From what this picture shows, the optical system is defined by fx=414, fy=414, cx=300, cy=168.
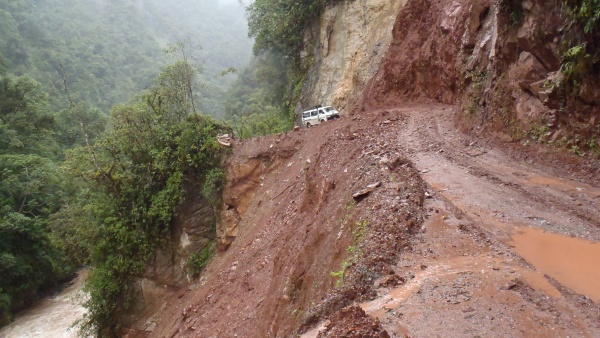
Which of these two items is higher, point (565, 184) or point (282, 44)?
point (282, 44)

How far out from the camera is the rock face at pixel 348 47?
65.4 feet

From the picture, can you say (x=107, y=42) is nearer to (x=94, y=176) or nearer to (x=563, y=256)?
(x=94, y=176)

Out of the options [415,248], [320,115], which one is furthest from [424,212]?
[320,115]

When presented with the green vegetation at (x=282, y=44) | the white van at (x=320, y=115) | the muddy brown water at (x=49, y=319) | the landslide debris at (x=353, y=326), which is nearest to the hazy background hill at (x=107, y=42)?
the green vegetation at (x=282, y=44)

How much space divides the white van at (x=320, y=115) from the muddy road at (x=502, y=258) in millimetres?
11099

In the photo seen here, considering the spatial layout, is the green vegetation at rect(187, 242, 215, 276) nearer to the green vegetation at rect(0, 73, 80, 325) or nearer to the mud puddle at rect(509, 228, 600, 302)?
the green vegetation at rect(0, 73, 80, 325)

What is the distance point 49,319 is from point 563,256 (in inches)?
929

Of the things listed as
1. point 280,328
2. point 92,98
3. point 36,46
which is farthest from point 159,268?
point 36,46

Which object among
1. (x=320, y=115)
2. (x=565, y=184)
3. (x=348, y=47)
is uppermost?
(x=348, y=47)

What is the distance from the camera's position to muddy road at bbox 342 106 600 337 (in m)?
3.58

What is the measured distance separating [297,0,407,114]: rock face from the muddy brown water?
50.0 feet

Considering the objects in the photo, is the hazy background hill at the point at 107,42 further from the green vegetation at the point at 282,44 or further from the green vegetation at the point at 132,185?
the green vegetation at the point at 132,185

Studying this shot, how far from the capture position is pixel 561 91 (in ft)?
25.7

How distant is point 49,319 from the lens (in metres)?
21.0
